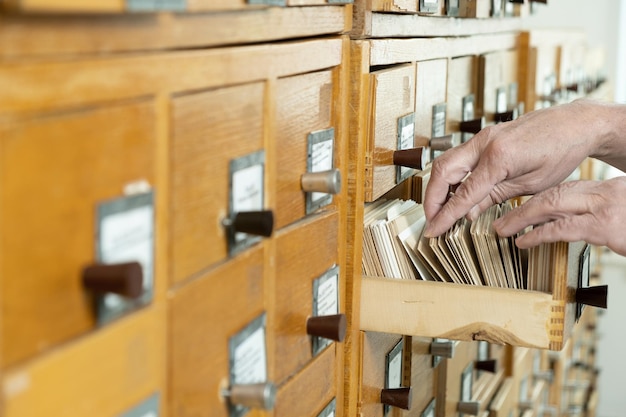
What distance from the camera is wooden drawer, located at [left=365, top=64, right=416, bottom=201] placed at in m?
1.29

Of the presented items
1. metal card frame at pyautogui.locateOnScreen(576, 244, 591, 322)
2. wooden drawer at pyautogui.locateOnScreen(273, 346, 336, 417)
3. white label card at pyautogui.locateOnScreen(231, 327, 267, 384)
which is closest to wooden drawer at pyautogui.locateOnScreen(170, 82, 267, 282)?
white label card at pyautogui.locateOnScreen(231, 327, 267, 384)

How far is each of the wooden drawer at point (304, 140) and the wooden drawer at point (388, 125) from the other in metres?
0.10

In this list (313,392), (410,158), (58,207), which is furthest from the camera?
(410,158)

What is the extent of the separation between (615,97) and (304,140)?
14.1ft

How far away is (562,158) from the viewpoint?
1.36 meters

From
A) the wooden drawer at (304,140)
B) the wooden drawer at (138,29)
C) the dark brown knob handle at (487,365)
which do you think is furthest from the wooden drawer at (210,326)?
the dark brown knob handle at (487,365)

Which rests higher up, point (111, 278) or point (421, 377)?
point (111, 278)

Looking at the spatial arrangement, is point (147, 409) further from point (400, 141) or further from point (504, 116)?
point (504, 116)

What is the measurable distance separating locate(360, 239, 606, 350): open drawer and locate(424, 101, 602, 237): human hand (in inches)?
3.7

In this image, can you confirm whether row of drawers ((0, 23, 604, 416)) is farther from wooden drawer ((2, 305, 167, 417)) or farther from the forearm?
the forearm

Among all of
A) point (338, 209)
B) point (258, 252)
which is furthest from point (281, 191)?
point (338, 209)

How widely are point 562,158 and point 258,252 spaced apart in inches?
23.3

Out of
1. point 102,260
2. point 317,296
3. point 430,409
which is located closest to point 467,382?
point 430,409

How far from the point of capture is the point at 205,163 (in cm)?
81
